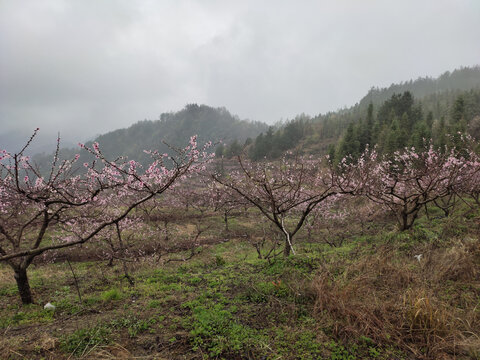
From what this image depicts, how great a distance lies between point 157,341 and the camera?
→ 14.4 feet

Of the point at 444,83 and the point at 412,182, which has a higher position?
the point at 444,83

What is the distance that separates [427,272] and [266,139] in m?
85.4

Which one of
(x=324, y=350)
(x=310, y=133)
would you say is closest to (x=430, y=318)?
(x=324, y=350)

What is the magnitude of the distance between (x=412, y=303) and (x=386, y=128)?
62226mm

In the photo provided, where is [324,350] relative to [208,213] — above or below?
above

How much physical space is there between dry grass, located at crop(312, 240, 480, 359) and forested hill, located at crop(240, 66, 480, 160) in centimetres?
802

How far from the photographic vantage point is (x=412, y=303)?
4703 millimetres

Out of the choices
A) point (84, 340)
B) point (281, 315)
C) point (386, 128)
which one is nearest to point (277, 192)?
point (281, 315)

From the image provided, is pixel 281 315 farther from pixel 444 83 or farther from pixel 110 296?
pixel 444 83

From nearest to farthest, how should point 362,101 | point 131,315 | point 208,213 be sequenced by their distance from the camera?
point 131,315 → point 208,213 → point 362,101

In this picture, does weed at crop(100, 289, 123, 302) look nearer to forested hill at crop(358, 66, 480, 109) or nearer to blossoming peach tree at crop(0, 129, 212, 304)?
blossoming peach tree at crop(0, 129, 212, 304)

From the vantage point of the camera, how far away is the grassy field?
13.3 ft

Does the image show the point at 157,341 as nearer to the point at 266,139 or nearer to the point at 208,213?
the point at 208,213

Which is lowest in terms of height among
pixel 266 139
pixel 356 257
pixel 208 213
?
pixel 208 213
